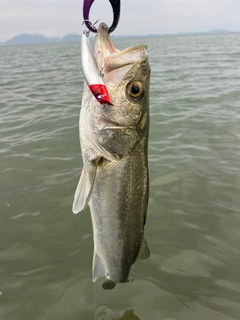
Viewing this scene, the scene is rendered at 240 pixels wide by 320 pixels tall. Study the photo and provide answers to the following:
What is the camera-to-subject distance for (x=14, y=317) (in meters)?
3.08

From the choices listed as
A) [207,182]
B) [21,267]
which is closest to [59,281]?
[21,267]

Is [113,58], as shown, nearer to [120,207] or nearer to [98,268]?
[120,207]

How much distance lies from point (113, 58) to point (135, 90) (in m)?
0.28

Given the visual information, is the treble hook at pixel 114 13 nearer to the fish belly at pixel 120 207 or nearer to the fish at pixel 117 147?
the fish at pixel 117 147

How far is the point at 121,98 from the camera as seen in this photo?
209 centimetres

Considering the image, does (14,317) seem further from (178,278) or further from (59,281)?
(178,278)

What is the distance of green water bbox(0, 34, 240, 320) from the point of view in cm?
320

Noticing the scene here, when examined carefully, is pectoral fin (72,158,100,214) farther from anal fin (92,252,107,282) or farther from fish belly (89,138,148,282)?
anal fin (92,252,107,282)

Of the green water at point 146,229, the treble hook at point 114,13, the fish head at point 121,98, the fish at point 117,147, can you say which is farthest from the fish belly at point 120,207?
the green water at point 146,229

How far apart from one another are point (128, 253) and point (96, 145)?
1.00 meters

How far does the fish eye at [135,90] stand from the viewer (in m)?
2.06

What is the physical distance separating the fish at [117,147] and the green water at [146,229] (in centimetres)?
131

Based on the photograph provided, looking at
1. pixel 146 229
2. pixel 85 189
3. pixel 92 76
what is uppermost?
pixel 92 76

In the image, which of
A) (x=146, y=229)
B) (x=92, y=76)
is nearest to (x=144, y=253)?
(x=92, y=76)
